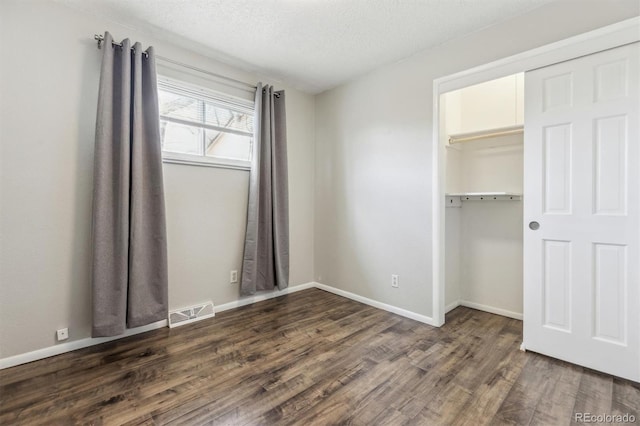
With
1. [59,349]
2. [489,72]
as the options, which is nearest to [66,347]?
[59,349]

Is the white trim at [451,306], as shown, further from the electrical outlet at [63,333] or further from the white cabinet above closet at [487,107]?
the electrical outlet at [63,333]

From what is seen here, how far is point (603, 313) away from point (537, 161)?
113 centimetres

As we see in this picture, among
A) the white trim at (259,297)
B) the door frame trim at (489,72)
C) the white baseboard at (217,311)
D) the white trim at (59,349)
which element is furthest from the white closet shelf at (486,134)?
the white trim at (59,349)

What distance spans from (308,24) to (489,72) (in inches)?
62.0

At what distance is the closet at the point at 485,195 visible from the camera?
114 inches

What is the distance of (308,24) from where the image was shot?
2.42m

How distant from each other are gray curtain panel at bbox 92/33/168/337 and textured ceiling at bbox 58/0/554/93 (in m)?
0.32

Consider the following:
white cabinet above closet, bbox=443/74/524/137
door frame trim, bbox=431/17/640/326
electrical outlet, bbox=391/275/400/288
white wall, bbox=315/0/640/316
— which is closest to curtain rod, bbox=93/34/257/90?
white wall, bbox=315/0/640/316

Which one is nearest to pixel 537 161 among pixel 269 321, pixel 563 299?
pixel 563 299

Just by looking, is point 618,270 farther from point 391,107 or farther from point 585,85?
point 391,107

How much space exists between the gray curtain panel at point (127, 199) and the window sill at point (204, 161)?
0.73ft

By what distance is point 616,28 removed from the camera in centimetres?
188

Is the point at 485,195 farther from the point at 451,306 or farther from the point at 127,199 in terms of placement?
the point at 127,199

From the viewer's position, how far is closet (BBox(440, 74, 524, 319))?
9.51ft
